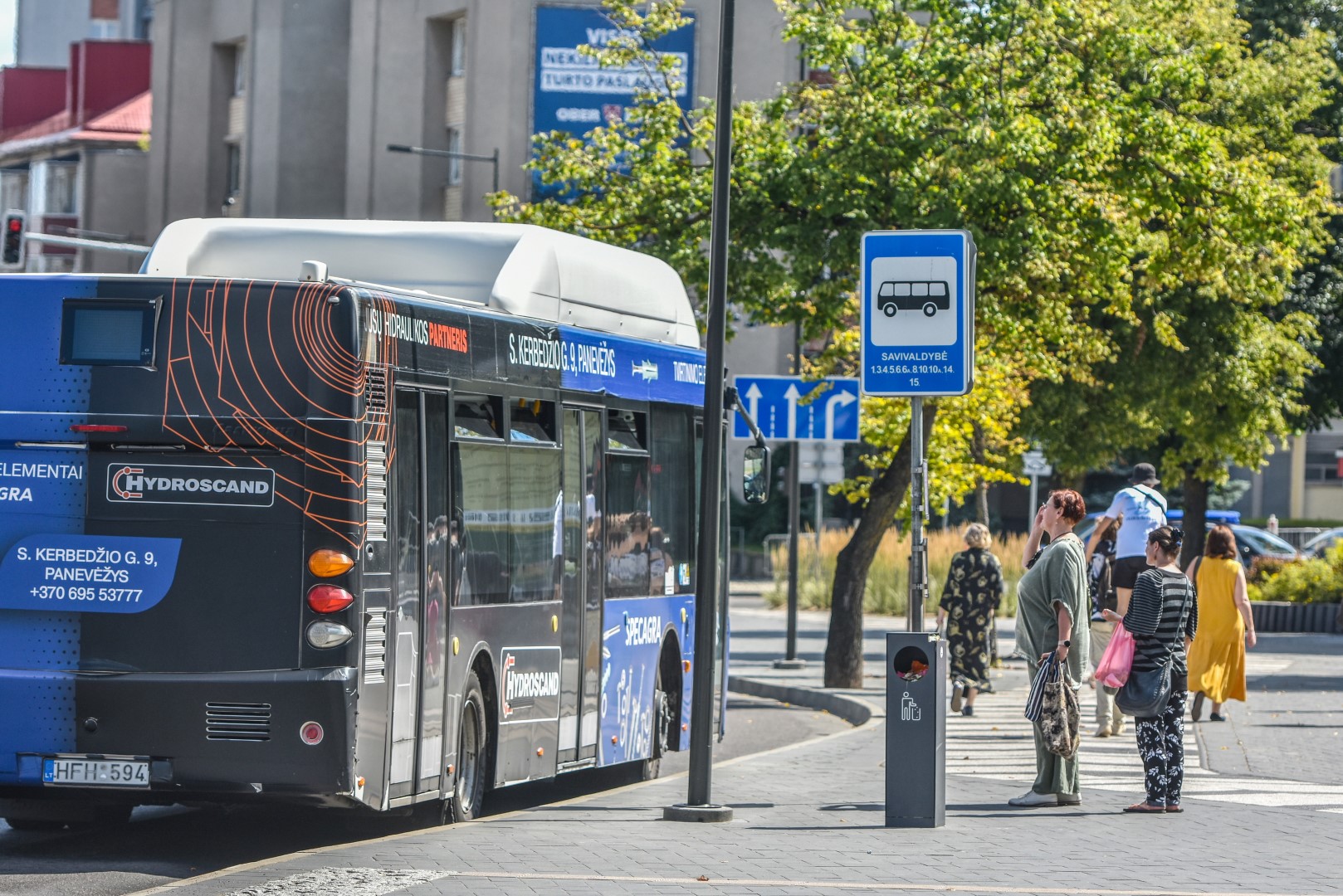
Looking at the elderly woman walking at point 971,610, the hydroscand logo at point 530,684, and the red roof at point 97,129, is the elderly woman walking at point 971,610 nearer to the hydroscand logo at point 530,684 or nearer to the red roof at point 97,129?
the hydroscand logo at point 530,684

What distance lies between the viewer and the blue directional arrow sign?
2142 centimetres

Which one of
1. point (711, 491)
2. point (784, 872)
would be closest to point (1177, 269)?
point (711, 491)

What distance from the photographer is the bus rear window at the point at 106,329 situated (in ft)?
30.6

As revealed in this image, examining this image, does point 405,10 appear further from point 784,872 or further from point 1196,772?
point 784,872

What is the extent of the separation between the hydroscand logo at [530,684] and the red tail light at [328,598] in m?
1.94

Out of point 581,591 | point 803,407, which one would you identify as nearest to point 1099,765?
point 581,591

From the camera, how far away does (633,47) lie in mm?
21750

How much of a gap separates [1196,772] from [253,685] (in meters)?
7.28

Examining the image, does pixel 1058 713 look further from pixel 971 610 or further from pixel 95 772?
pixel 971 610

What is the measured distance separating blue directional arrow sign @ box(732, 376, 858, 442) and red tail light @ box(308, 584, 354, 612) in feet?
40.7

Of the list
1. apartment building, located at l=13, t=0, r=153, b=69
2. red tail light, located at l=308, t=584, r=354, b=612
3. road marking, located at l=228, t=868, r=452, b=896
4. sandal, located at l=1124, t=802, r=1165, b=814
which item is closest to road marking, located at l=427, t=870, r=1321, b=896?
road marking, located at l=228, t=868, r=452, b=896

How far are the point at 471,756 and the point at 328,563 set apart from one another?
6.87ft

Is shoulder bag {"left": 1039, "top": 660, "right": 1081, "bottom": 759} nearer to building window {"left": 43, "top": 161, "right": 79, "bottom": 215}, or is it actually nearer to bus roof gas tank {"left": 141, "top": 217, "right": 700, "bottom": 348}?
bus roof gas tank {"left": 141, "top": 217, "right": 700, "bottom": 348}

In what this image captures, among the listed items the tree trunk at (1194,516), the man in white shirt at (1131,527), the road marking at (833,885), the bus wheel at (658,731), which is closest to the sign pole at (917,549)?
the road marking at (833,885)
